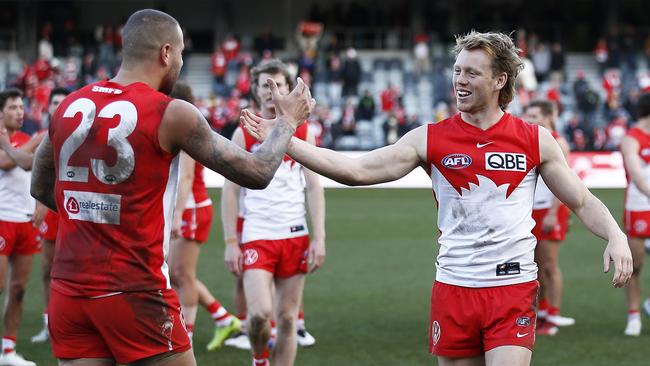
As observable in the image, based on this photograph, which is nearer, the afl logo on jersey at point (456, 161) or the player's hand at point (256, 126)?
the player's hand at point (256, 126)

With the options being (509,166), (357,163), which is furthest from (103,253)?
(509,166)

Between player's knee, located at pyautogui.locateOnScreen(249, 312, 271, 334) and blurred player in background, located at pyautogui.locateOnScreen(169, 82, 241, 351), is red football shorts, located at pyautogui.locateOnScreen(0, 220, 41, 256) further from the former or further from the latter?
player's knee, located at pyautogui.locateOnScreen(249, 312, 271, 334)

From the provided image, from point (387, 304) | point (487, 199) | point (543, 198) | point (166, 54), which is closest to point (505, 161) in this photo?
point (487, 199)

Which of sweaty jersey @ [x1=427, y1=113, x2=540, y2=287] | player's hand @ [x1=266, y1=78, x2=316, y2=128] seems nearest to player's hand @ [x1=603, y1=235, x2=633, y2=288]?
sweaty jersey @ [x1=427, y1=113, x2=540, y2=287]

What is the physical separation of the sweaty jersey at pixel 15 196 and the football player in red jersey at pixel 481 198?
170 inches

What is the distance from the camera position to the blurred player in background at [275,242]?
23.3 ft

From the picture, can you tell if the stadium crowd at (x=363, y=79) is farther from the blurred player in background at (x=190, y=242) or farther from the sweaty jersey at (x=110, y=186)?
the sweaty jersey at (x=110, y=186)

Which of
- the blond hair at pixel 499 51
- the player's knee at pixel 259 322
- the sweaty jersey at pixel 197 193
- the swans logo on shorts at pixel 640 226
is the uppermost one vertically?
the blond hair at pixel 499 51

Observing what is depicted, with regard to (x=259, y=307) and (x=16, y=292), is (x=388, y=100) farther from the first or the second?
(x=259, y=307)

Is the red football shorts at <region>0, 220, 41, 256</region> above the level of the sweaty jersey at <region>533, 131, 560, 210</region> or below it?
below

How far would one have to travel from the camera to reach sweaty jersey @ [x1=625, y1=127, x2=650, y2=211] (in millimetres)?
9547

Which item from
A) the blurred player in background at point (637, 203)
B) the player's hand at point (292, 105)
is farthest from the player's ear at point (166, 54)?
the blurred player in background at point (637, 203)

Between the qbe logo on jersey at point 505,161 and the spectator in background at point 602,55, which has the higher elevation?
the qbe logo on jersey at point 505,161

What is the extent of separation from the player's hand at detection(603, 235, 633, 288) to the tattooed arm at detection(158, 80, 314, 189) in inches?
65.4
